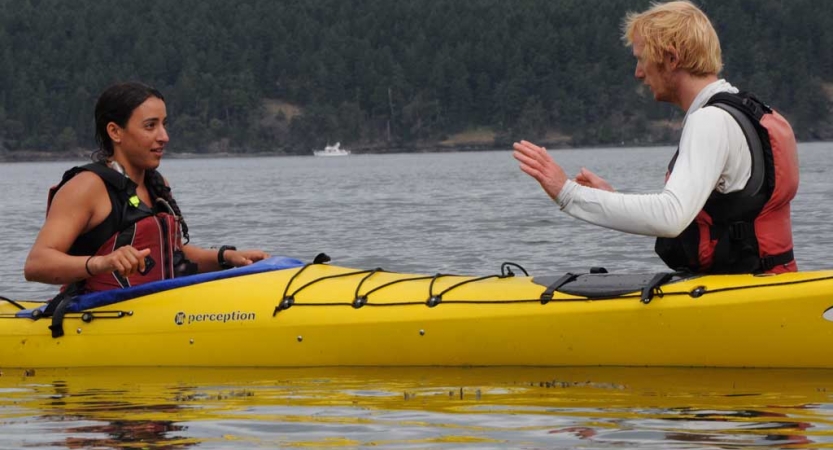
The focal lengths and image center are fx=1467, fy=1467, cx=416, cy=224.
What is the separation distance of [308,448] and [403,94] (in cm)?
13576

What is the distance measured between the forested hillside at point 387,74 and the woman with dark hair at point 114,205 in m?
124

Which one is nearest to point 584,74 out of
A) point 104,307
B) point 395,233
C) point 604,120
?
point 604,120

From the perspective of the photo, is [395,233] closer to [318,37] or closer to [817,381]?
[817,381]

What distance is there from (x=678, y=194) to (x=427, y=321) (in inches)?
68.9

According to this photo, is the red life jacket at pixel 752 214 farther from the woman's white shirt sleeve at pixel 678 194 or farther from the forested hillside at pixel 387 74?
the forested hillside at pixel 387 74

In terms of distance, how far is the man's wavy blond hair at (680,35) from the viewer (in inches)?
231

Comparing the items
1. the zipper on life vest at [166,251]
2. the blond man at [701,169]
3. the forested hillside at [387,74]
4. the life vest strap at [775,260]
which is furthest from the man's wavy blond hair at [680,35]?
the forested hillside at [387,74]

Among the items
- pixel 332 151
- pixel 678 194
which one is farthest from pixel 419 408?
pixel 332 151

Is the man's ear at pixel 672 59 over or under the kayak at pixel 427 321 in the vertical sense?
over

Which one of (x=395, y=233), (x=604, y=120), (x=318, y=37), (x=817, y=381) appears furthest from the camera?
(x=318, y=37)

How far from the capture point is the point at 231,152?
13500 centimetres

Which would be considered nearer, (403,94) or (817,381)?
(817,381)

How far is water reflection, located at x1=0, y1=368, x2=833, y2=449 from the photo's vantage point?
5645 millimetres

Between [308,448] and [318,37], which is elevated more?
[318,37]
